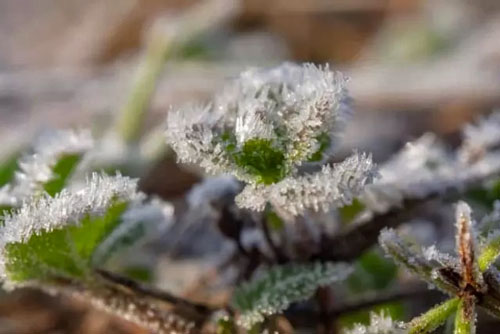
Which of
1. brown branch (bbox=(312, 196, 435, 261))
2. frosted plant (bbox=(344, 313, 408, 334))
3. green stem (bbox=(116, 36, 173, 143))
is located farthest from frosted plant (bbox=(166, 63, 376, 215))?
green stem (bbox=(116, 36, 173, 143))

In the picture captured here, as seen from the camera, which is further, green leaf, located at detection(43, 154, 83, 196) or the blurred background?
the blurred background

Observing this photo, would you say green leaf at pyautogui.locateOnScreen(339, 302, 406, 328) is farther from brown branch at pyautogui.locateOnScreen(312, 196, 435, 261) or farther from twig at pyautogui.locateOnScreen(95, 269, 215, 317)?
twig at pyautogui.locateOnScreen(95, 269, 215, 317)

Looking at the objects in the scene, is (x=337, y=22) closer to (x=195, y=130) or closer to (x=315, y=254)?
(x=315, y=254)

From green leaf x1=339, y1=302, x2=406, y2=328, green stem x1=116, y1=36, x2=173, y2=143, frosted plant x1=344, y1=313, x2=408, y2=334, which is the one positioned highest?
green stem x1=116, y1=36, x2=173, y2=143

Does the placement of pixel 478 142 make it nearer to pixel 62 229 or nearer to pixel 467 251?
pixel 467 251

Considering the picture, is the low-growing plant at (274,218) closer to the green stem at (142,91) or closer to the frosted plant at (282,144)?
the frosted plant at (282,144)

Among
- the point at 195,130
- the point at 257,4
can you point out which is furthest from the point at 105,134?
the point at 257,4

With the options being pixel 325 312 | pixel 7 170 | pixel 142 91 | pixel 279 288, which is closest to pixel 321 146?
pixel 279 288

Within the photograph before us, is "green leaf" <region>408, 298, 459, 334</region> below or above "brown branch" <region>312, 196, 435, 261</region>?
below
